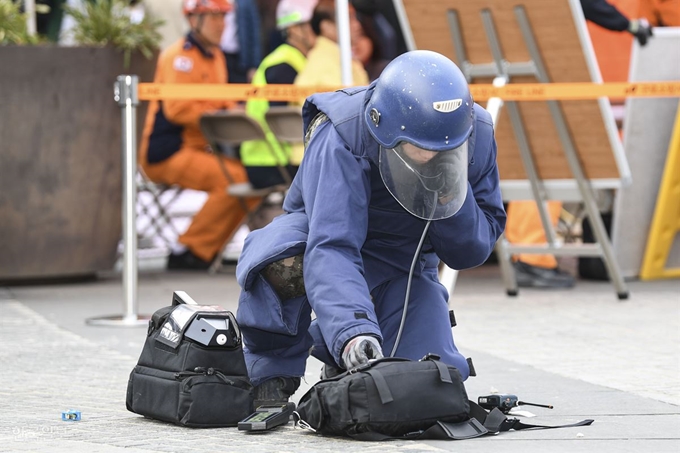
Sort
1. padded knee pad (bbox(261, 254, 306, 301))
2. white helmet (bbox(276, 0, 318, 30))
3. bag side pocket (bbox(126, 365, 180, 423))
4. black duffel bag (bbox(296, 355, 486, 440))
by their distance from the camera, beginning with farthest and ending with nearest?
white helmet (bbox(276, 0, 318, 30)), padded knee pad (bbox(261, 254, 306, 301)), bag side pocket (bbox(126, 365, 180, 423)), black duffel bag (bbox(296, 355, 486, 440))

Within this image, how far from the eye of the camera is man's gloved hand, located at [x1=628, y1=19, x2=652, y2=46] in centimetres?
765

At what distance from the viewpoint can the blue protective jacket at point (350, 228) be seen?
389 centimetres

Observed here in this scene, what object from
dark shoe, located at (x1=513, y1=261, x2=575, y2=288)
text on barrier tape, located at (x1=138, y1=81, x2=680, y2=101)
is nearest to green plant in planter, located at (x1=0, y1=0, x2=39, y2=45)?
text on barrier tape, located at (x1=138, y1=81, x2=680, y2=101)

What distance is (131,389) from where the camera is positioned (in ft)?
13.7

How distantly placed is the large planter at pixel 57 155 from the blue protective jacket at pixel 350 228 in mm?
3639

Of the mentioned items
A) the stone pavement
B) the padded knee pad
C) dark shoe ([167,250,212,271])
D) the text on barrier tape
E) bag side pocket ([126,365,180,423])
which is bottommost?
dark shoe ([167,250,212,271])

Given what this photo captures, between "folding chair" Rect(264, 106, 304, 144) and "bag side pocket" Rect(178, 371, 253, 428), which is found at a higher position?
"folding chair" Rect(264, 106, 304, 144)

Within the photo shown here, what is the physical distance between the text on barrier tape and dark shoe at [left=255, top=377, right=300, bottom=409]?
8.55 feet

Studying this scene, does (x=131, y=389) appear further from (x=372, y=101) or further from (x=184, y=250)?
(x=184, y=250)

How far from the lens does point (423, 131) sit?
12.7 ft

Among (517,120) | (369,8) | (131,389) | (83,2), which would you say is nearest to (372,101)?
(131,389)

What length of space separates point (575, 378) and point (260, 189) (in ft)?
14.1

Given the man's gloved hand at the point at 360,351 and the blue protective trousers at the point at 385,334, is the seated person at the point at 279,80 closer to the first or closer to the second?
the blue protective trousers at the point at 385,334

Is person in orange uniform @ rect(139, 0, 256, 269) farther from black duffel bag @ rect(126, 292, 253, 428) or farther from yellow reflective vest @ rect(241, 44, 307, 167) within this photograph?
black duffel bag @ rect(126, 292, 253, 428)
